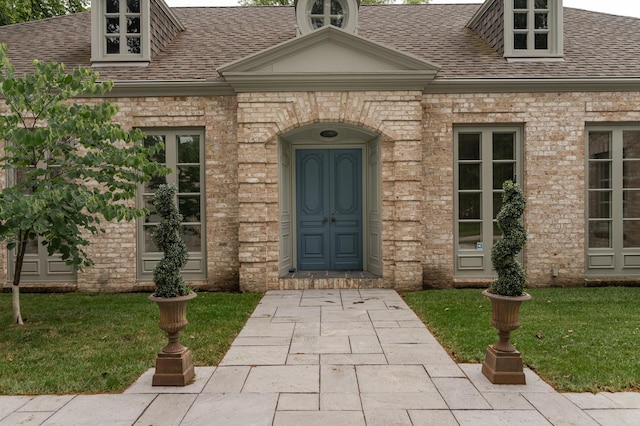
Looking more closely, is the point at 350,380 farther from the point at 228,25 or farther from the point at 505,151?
the point at 228,25

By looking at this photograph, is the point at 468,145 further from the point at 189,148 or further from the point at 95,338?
the point at 95,338

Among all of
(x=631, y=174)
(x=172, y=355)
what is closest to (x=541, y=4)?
(x=631, y=174)

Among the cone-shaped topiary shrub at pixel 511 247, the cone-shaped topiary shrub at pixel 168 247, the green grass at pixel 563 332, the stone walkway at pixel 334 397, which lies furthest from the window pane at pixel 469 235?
the cone-shaped topiary shrub at pixel 168 247

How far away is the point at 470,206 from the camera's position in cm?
943

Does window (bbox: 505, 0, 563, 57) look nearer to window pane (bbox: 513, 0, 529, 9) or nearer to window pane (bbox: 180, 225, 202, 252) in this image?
window pane (bbox: 513, 0, 529, 9)

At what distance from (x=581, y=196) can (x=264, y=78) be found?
6.72 meters

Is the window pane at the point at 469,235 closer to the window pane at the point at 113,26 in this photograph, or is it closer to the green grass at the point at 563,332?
the green grass at the point at 563,332

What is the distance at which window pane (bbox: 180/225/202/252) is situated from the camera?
9469 mm

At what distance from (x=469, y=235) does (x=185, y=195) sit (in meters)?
5.92

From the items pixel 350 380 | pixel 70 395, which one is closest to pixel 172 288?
pixel 70 395

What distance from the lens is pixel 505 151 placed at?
370 inches

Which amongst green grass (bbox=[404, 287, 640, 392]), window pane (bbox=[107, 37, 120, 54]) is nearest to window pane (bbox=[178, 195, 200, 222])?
window pane (bbox=[107, 37, 120, 54])

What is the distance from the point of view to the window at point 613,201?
367 inches

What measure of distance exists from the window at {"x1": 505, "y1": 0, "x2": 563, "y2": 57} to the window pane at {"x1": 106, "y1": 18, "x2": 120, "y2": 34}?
8308 millimetres
